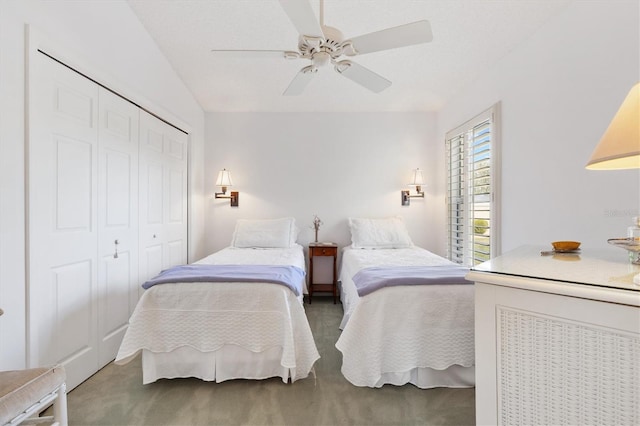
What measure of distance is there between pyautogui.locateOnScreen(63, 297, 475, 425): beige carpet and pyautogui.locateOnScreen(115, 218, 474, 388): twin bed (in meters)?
0.06

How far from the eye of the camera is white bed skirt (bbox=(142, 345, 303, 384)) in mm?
1848

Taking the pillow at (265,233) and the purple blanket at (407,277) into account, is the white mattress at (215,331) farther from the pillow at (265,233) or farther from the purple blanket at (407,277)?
the pillow at (265,233)

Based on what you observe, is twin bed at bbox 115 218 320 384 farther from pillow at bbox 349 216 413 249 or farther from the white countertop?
pillow at bbox 349 216 413 249

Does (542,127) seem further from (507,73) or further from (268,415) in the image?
(268,415)

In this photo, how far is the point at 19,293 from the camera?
1.50 meters

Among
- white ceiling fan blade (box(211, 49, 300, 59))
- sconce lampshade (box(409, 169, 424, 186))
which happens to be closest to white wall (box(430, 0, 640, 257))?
sconce lampshade (box(409, 169, 424, 186))

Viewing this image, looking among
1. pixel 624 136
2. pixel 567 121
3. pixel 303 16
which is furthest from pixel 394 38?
pixel 567 121

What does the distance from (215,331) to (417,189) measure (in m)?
3.11

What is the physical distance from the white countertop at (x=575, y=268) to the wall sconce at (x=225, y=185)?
3310 millimetres

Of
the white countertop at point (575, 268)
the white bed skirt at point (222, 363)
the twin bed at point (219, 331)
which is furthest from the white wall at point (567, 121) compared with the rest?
the white bed skirt at point (222, 363)

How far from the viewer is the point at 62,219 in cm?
176

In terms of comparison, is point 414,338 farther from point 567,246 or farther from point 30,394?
point 30,394

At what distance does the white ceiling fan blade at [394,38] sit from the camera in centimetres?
153

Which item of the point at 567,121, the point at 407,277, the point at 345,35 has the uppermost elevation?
the point at 345,35
